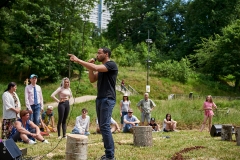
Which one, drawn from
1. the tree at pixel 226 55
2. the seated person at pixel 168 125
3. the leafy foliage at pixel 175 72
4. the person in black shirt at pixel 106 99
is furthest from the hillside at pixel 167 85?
the person in black shirt at pixel 106 99

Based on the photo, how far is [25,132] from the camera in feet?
23.0

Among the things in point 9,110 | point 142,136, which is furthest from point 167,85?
point 9,110

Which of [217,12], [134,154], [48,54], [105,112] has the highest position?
[217,12]

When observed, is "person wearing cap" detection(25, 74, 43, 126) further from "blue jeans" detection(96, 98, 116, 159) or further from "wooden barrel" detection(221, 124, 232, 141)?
"wooden barrel" detection(221, 124, 232, 141)

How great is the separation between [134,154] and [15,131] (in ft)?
9.28

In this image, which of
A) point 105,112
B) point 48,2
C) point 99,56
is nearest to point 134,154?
point 105,112

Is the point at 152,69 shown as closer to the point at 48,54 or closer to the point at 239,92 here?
the point at 239,92

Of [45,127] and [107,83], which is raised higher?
[107,83]

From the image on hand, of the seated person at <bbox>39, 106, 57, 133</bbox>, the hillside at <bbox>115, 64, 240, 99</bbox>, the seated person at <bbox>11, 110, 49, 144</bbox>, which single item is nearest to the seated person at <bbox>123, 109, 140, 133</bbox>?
the seated person at <bbox>39, 106, 57, 133</bbox>

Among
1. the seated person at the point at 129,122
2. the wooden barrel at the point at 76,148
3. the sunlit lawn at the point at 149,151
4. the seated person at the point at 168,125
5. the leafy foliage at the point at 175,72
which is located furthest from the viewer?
the leafy foliage at the point at 175,72

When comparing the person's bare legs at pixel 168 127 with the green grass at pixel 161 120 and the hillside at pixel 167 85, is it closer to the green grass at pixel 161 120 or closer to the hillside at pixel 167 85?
the green grass at pixel 161 120

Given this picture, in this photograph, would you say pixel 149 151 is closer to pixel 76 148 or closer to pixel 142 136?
pixel 142 136

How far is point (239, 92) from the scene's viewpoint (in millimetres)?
33562

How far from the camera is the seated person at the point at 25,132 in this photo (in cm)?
702
